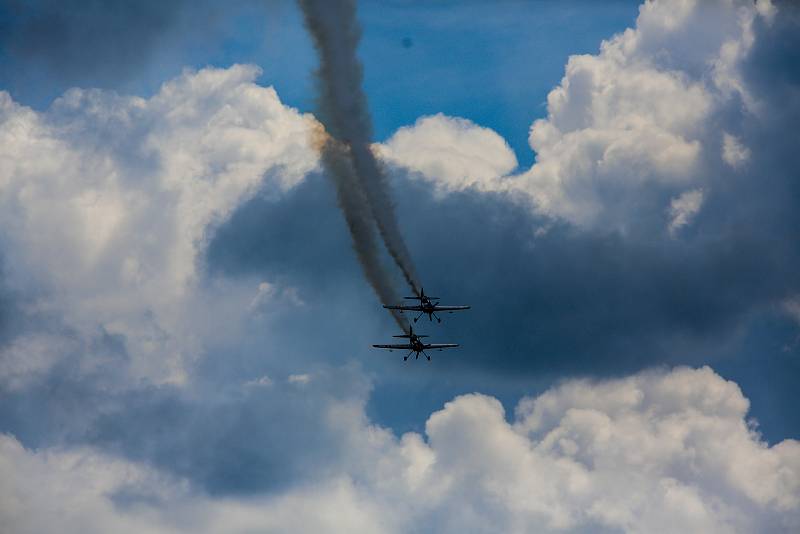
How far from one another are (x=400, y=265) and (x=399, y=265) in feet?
0.56

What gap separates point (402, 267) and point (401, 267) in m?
0.17

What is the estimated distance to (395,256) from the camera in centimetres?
19775

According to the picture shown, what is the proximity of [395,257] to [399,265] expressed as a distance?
6.01ft

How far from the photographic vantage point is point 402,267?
19938cm

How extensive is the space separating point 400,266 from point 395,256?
209cm

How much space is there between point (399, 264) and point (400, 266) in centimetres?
36

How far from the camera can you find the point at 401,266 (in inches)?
7849

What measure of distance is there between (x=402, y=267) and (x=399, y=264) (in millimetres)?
561

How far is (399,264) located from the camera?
19912 cm

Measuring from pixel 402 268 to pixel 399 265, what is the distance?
1.84ft

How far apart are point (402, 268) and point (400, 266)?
42 cm

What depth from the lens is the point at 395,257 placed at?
197875 mm

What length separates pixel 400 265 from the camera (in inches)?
7844

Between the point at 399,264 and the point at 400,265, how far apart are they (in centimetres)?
21
